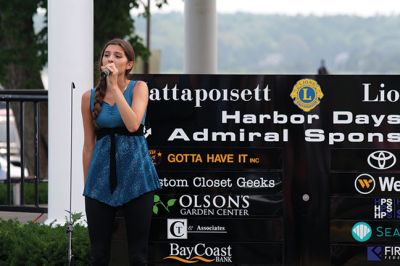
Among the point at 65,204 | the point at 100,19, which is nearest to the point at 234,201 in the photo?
the point at 65,204

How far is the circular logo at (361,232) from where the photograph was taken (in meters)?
6.98

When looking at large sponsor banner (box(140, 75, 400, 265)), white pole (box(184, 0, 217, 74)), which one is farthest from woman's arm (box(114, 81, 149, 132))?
white pole (box(184, 0, 217, 74))

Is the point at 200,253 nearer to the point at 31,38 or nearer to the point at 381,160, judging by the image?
the point at 381,160

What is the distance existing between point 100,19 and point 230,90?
10985 mm

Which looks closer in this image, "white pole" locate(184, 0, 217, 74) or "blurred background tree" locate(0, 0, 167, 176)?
"white pole" locate(184, 0, 217, 74)

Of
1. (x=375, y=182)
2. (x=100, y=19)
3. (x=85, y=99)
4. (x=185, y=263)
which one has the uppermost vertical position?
(x=100, y=19)

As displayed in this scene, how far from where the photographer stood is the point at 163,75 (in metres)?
6.85

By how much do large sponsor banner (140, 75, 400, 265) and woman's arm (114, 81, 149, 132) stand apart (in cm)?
55

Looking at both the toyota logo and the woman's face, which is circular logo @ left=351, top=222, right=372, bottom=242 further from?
the woman's face

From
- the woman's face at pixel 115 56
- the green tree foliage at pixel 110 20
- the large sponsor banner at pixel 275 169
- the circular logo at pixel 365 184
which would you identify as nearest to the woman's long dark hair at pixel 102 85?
the woman's face at pixel 115 56

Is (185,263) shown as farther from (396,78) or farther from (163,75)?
(396,78)

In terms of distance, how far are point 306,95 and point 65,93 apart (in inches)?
106

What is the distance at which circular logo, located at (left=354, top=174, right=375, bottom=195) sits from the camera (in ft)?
22.7

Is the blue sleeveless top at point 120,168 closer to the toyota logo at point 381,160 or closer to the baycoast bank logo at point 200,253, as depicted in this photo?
the baycoast bank logo at point 200,253
